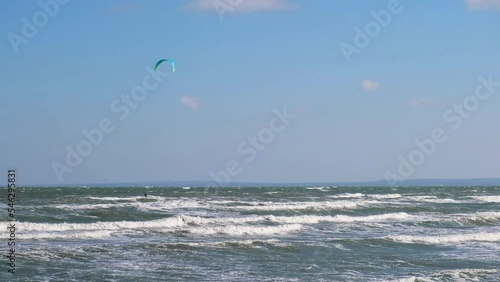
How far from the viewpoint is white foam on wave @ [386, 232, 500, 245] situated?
23.2 meters

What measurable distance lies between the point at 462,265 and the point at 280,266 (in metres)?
4.77

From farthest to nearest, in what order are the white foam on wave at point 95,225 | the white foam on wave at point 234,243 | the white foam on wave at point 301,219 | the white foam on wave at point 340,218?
the white foam on wave at point 340,218
the white foam on wave at point 301,219
the white foam on wave at point 95,225
the white foam on wave at point 234,243

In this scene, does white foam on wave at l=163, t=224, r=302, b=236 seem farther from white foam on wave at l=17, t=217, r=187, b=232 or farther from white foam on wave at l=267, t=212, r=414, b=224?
white foam on wave at l=267, t=212, r=414, b=224

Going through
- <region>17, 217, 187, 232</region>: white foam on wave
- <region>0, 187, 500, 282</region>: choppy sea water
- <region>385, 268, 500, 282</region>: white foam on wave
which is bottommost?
<region>385, 268, 500, 282</region>: white foam on wave

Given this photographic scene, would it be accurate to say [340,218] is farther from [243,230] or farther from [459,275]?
[459,275]

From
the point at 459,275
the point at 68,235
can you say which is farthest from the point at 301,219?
the point at 459,275

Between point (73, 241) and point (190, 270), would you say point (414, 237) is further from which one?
point (73, 241)

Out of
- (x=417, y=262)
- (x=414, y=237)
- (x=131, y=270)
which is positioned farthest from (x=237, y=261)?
(x=414, y=237)

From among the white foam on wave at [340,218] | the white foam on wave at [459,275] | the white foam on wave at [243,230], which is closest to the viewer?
the white foam on wave at [459,275]

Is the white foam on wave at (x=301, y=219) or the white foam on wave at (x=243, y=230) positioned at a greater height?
the white foam on wave at (x=301, y=219)

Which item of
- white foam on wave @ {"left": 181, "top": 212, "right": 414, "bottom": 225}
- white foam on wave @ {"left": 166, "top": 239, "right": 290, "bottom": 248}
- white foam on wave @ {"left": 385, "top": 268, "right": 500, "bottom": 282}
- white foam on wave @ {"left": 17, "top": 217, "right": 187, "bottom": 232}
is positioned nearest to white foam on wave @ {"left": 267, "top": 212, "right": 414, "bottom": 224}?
white foam on wave @ {"left": 181, "top": 212, "right": 414, "bottom": 225}

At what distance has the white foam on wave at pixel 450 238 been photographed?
23.2 metres

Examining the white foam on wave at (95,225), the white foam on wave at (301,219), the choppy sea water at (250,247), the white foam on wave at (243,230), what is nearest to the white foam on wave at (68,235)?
the choppy sea water at (250,247)

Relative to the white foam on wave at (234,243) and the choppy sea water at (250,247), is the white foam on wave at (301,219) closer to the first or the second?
the choppy sea water at (250,247)
